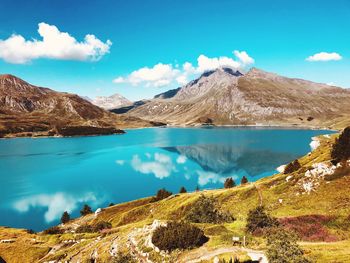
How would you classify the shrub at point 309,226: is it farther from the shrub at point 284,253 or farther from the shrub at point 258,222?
the shrub at point 284,253

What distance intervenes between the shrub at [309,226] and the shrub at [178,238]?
1334cm

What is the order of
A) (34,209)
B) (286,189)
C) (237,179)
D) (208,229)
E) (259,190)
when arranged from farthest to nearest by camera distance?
(237,179) < (34,209) < (259,190) < (286,189) < (208,229)

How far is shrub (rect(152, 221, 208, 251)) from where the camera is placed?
37.5 metres

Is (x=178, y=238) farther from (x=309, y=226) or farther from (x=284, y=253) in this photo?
(x=309, y=226)

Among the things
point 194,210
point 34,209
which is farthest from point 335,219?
point 34,209

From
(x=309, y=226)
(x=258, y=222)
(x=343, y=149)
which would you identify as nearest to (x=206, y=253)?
(x=258, y=222)

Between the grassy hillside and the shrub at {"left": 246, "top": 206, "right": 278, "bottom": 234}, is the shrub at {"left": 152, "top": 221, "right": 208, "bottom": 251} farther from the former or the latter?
the shrub at {"left": 246, "top": 206, "right": 278, "bottom": 234}

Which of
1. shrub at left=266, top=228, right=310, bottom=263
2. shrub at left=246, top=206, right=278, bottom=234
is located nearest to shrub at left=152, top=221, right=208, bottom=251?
shrub at left=246, top=206, right=278, bottom=234

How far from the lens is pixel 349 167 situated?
61.2m

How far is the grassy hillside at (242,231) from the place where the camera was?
121ft

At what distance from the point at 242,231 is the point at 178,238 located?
1220cm

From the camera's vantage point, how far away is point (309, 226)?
4459 cm

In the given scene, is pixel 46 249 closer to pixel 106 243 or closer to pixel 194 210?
pixel 106 243

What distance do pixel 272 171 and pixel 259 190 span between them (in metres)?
106
